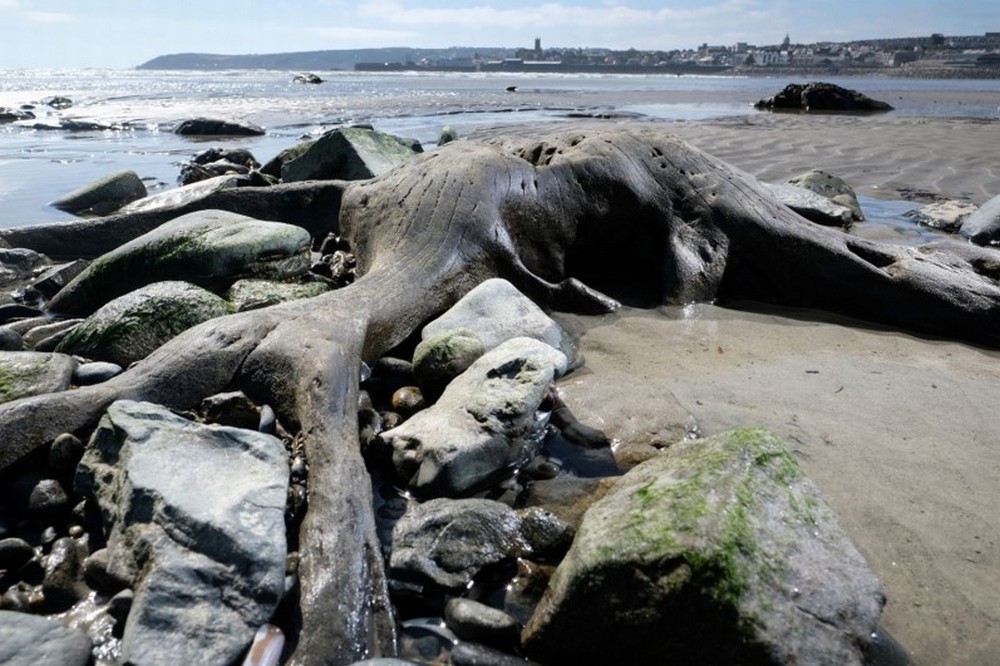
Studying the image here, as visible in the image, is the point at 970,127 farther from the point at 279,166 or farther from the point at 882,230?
the point at 279,166

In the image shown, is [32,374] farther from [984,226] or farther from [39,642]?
[984,226]

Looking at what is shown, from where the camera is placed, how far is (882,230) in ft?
26.3

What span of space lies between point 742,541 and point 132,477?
80.3 inches

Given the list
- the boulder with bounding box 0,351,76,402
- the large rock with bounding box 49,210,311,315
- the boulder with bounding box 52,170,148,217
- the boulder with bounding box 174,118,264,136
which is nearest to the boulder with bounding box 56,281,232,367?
the boulder with bounding box 0,351,76,402

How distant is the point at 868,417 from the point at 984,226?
510 centimetres

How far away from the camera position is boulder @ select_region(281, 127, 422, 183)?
8.69 meters

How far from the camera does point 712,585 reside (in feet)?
7.17

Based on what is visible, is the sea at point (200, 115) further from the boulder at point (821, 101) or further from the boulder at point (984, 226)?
the boulder at point (984, 226)

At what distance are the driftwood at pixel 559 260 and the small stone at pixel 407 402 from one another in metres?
0.33

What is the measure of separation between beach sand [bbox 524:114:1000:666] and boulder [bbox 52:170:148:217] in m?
6.46

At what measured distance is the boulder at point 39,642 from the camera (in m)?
2.14

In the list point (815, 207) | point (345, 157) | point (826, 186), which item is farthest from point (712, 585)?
point (826, 186)

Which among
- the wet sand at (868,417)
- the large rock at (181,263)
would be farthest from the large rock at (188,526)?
the large rock at (181,263)

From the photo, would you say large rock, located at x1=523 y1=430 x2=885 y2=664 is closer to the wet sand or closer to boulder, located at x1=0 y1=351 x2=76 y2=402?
the wet sand
